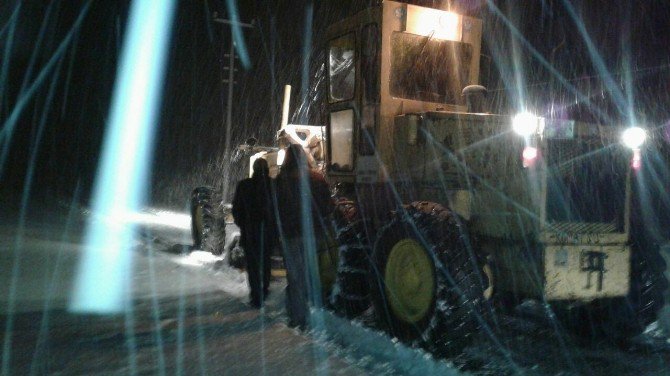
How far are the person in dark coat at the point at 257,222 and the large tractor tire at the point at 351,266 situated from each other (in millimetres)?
771

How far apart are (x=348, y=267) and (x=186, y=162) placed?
33.3 meters

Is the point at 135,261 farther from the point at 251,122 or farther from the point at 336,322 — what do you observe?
the point at 251,122

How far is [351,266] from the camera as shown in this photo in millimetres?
6625

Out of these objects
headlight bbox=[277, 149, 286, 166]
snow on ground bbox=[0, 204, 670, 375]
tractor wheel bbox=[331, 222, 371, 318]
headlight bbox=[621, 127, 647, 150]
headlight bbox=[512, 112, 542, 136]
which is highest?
headlight bbox=[512, 112, 542, 136]

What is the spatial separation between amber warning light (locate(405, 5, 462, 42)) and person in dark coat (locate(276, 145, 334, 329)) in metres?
1.77

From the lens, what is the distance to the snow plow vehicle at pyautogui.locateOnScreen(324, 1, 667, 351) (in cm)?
529

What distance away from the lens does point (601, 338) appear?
636 cm

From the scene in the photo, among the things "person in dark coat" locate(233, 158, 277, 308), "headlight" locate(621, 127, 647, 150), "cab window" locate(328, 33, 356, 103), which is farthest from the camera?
"cab window" locate(328, 33, 356, 103)

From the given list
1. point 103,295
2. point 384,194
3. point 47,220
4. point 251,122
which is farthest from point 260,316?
point 251,122

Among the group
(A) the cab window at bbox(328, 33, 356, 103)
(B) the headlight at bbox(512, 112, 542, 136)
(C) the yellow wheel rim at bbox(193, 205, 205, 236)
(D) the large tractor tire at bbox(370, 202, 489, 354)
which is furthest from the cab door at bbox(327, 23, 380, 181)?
(C) the yellow wheel rim at bbox(193, 205, 205, 236)

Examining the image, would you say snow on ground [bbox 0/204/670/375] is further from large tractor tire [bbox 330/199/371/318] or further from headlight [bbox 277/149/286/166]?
headlight [bbox 277/149/286/166]

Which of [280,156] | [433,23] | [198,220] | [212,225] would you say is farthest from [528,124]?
[198,220]

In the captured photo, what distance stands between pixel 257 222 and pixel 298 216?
71cm

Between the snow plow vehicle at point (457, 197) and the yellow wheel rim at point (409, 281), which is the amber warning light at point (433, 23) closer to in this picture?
the snow plow vehicle at point (457, 197)
